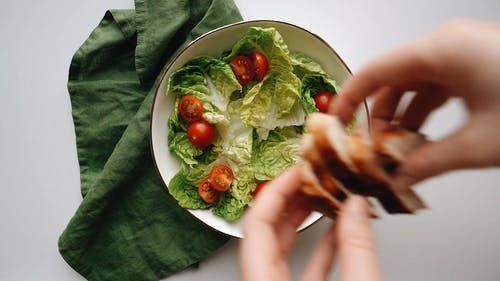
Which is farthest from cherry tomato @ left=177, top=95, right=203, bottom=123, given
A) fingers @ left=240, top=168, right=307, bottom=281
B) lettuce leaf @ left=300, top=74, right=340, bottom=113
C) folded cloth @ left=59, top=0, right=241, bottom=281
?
fingers @ left=240, top=168, right=307, bottom=281

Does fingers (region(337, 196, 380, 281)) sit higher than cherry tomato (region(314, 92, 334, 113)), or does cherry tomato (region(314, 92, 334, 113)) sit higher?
fingers (region(337, 196, 380, 281))

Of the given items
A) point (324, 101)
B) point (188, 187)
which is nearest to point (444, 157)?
point (324, 101)

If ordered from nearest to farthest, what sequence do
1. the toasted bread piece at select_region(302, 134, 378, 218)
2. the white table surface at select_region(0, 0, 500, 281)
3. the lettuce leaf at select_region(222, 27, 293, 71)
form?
1. the toasted bread piece at select_region(302, 134, 378, 218)
2. the lettuce leaf at select_region(222, 27, 293, 71)
3. the white table surface at select_region(0, 0, 500, 281)

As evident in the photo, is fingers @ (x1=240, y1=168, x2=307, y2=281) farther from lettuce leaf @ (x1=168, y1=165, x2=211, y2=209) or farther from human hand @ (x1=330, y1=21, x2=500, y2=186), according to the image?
lettuce leaf @ (x1=168, y1=165, x2=211, y2=209)

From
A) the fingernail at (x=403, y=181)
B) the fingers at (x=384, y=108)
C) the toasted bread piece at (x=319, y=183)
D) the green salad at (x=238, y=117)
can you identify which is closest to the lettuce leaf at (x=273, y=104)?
the green salad at (x=238, y=117)

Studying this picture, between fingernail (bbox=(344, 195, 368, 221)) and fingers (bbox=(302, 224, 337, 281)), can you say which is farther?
fingers (bbox=(302, 224, 337, 281))

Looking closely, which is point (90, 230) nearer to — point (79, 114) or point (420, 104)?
point (79, 114)

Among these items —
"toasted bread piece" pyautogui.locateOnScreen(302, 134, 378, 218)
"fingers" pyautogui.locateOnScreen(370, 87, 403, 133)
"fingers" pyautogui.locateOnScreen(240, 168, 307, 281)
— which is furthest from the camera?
"fingers" pyautogui.locateOnScreen(370, 87, 403, 133)

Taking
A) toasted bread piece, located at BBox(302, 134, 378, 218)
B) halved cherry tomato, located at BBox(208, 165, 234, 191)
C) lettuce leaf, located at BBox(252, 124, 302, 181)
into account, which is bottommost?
halved cherry tomato, located at BBox(208, 165, 234, 191)
